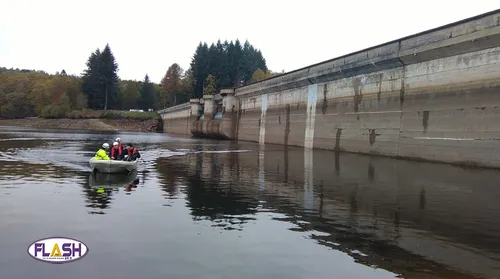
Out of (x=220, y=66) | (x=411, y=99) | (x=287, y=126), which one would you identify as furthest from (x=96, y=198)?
(x=220, y=66)

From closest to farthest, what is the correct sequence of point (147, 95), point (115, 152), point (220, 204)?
point (220, 204) → point (115, 152) → point (147, 95)

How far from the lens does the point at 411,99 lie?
96.2 feet

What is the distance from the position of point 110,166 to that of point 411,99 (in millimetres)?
22582

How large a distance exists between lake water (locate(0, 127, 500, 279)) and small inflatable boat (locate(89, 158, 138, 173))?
90 cm

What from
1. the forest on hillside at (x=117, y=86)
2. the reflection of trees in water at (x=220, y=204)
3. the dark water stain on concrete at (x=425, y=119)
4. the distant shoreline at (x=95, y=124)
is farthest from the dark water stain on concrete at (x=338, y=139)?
the distant shoreline at (x=95, y=124)

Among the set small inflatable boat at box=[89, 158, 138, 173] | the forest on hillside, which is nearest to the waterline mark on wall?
small inflatable boat at box=[89, 158, 138, 173]

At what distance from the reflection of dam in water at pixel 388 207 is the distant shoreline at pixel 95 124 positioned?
343 ft

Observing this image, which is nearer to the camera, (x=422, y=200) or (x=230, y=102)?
(x=422, y=200)

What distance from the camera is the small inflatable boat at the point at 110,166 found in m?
18.1

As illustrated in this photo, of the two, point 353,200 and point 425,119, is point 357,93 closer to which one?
point 425,119

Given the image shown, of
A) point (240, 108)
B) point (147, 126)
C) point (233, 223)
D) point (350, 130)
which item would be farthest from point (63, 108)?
point (233, 223)

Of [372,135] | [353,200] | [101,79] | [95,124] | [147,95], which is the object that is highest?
[101,79]

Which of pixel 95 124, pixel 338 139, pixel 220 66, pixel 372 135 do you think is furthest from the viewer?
pixel 220 66

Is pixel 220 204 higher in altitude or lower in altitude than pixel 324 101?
lower
